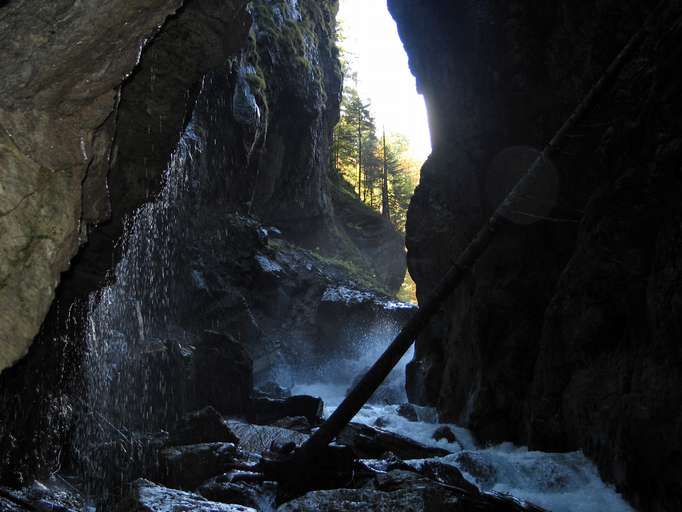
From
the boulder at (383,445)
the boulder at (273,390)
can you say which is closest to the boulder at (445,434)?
the boulder at (383,445)

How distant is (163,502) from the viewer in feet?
21.3

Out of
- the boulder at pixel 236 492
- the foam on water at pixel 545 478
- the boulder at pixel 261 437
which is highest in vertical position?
the foam on water at pixel 545 478

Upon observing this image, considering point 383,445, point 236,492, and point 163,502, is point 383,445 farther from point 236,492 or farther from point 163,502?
point 163,502

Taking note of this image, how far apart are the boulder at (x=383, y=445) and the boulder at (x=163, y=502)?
250 inches

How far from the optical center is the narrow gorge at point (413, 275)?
5168 mm

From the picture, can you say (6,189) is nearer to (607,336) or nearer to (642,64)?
(607,336)

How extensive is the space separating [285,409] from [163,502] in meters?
11.9

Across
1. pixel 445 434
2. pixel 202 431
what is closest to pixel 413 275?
pixel 445 434

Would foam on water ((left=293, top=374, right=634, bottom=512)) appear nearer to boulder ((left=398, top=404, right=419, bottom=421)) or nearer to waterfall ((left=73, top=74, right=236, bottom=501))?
waterfall ((left=73, top=74, right=236, bottom=501))

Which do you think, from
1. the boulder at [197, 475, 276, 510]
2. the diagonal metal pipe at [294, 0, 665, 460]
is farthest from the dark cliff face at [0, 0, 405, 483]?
the diagonal metal pipe at [294, 0, 665, 460]

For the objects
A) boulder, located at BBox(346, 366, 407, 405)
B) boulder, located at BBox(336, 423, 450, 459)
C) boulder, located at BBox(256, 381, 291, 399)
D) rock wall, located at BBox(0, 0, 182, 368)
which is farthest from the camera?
boulder, located at BBox(346, 366, 407, 405)

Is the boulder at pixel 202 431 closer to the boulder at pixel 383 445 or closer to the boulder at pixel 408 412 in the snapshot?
the boulder at pixel 383 445

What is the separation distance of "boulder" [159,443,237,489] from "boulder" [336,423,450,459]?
3559 millimetres

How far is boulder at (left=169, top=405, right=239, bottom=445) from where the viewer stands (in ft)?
39.3
